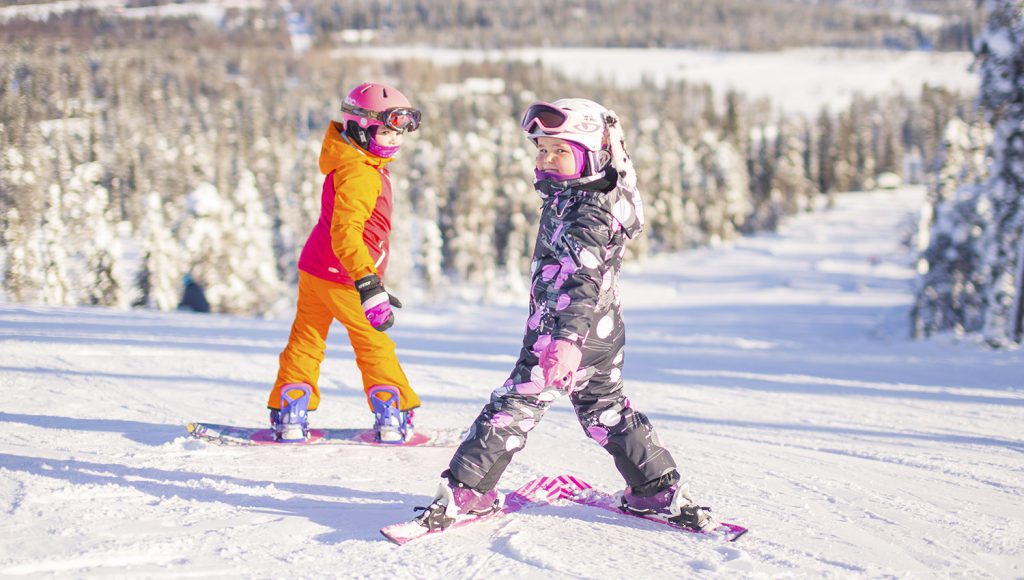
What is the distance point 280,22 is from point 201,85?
70057 mm

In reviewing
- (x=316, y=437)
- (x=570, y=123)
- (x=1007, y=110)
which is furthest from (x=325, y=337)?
(x=1007, y=110)

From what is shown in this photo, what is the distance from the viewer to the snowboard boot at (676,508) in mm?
3111

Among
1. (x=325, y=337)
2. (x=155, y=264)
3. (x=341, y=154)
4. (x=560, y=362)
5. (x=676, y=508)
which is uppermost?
(x=341, y=154)

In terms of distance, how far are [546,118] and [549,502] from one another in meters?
1.74

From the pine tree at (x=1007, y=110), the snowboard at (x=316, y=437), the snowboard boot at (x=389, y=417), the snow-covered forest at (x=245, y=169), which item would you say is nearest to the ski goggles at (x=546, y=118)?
the snowboard boot at (x=389, y=417)

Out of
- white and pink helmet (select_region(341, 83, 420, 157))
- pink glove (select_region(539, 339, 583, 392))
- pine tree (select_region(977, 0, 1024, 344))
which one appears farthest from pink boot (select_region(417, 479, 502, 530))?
pine tree (select_region(977, 0, 1024, 344))

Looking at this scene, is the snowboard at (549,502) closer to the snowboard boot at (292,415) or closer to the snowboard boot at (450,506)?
the snowboard boot at (450,506)

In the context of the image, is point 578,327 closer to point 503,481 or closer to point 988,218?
point 503,481

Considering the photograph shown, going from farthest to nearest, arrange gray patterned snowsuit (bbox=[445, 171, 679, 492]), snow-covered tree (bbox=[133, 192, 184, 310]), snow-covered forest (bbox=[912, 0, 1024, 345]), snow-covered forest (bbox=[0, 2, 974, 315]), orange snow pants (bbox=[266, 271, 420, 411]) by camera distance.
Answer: snow-covered tree (bbox=[133, 192, 184, 310])
snow-covered forest (bbox=[0, 2, 974, 315])
snow-covered forest (bbox=[912, 0, 1024, 345])
orange snow pants (bbox=[266, 271, 420, 411])
gray patterned snowsuit (bbox=[445, 171, 679, 492])

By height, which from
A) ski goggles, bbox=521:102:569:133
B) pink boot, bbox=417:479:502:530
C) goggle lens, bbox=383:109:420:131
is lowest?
pink boot, bbox=417:479:502:530

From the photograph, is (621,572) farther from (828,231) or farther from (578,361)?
(828,231)

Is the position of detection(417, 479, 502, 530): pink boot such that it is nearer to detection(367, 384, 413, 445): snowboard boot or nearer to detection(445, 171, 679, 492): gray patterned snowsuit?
detection(445, 171, 679, 492): gray patterned snowsuit

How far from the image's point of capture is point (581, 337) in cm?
283

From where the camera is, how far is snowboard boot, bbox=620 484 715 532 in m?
3.11
